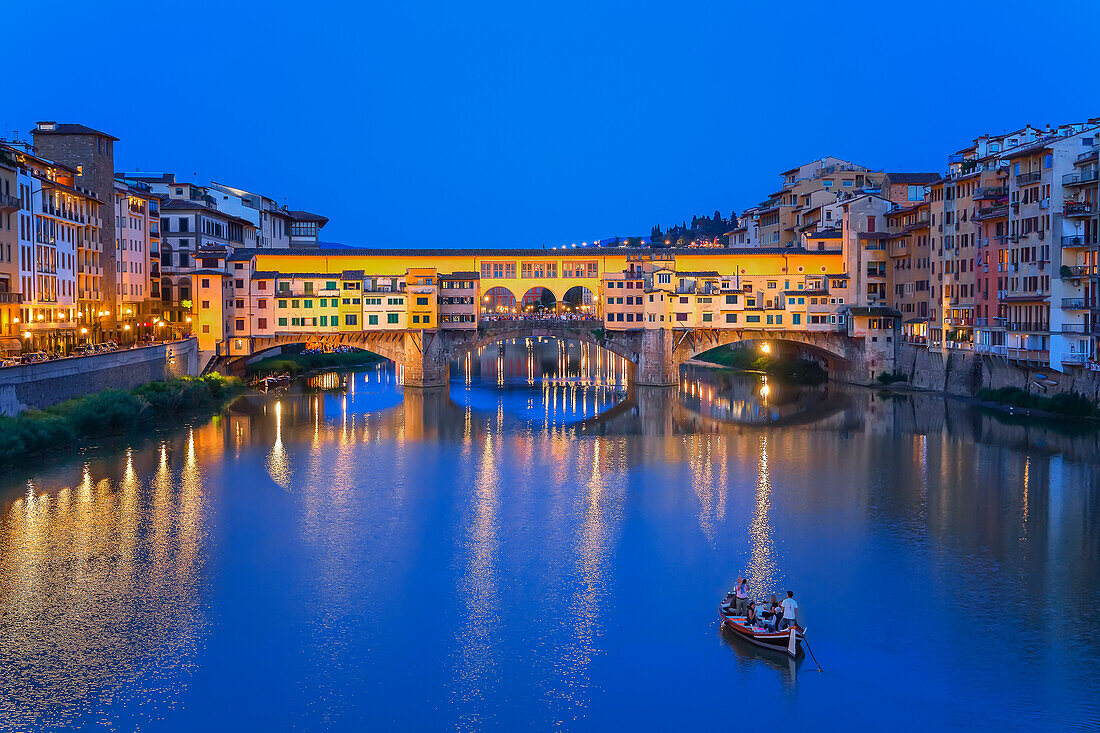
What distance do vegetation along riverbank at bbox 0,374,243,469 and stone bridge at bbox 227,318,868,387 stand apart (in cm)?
796

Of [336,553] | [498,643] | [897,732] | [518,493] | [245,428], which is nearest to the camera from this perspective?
[897,732]

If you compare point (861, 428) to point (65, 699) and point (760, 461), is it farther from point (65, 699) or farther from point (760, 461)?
point (65, 699)

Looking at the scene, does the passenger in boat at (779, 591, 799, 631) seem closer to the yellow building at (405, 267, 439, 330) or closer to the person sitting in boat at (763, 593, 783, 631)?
the person sitting in boat at (763, 593, 783, 631)

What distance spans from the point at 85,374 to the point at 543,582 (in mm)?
20992

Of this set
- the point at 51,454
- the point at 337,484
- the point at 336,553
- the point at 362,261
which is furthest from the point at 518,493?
the point at 362,261

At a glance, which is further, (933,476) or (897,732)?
(933,476)

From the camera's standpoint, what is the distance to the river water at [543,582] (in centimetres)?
1503

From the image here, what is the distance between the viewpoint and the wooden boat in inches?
641

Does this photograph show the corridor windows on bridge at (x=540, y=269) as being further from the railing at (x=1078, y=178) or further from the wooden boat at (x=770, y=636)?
the wooden boat at (x=770, y=636)

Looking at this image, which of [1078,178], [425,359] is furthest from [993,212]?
[425,359]

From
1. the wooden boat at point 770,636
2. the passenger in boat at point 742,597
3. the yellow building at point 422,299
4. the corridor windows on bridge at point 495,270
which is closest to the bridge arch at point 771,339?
the corridor windows on bridge at point 495,270

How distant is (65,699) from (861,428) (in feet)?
96.2

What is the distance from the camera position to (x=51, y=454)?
30.2 m

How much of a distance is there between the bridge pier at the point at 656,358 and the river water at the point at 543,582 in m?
16.9
